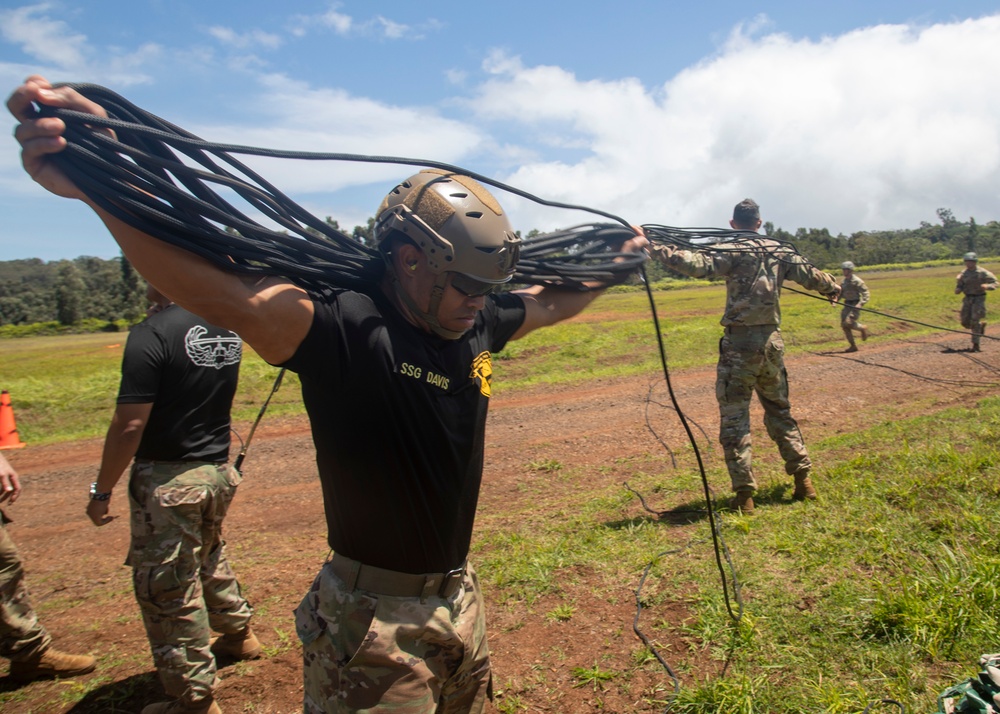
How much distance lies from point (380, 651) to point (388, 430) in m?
0.64

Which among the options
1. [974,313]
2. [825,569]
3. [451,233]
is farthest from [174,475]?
[974,313]

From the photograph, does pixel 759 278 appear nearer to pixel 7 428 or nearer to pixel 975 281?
pixel 7 428

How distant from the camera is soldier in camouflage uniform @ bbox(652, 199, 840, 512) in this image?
5.96m

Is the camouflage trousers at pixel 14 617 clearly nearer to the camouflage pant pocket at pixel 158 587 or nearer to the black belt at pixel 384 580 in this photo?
the camouflage pant pocket at pixel 158 587

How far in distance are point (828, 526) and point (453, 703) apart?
3.75m

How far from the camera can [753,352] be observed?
19.9 ft

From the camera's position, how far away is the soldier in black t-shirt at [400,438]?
2086mm

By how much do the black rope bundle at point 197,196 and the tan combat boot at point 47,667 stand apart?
337 cm

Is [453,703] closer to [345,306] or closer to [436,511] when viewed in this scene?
[436,511]

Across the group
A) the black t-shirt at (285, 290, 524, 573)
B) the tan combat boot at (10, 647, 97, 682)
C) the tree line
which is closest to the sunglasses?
the black t-shirt at (285, 290, 524, 573)

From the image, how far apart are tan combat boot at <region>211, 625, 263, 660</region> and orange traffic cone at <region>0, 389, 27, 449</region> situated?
26.0 ft

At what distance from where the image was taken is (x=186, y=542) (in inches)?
145

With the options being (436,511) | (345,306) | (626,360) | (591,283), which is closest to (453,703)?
(436,511)

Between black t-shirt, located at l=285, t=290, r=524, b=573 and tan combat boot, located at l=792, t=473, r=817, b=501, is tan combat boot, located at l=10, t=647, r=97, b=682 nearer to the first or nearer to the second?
black t-shirt, located at l=285, t=290, r=524, b=573
